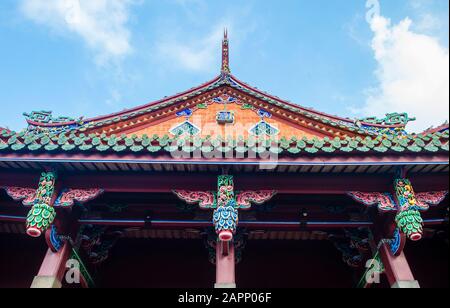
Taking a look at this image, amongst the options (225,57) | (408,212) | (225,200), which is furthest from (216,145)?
(225,57)

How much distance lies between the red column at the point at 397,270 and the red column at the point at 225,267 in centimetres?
224

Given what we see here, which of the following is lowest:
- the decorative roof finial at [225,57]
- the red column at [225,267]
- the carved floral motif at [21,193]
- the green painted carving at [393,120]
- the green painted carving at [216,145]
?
the red column at [225,267]

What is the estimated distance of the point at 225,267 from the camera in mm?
5547

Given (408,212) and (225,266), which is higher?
(408,212)

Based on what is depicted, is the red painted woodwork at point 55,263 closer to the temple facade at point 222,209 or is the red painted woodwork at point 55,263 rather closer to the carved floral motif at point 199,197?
the temple facade at point 222,209

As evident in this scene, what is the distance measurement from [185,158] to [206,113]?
5309mm

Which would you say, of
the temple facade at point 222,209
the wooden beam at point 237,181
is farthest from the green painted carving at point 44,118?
the wooden beam at point 237,181

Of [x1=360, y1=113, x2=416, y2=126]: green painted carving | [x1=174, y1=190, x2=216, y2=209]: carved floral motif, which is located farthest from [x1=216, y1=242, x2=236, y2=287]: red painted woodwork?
[x1=360, y1=113, x2=416, y2=126]: green painted carving

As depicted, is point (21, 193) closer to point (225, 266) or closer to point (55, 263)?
point (55, 263)

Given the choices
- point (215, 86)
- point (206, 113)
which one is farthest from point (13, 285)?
point (215, 86)

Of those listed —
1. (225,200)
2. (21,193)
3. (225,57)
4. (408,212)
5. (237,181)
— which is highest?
(225,57)

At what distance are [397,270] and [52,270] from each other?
4804 mm

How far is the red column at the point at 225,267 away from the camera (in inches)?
211

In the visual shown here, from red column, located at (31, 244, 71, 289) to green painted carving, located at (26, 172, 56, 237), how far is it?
1.69ft
